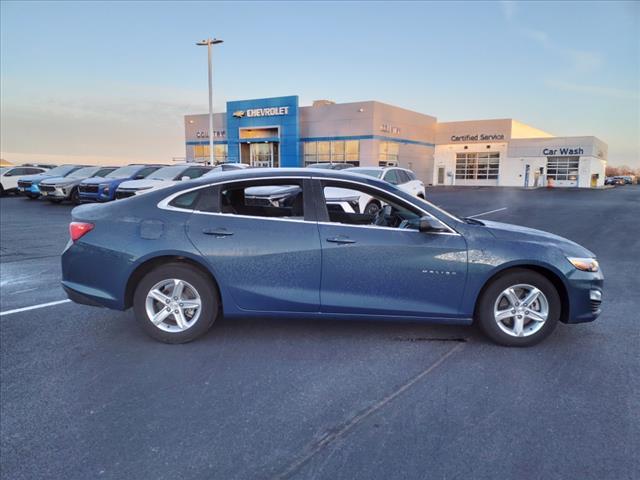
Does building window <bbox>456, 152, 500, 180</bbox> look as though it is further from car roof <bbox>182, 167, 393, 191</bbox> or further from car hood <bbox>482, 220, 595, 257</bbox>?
car roof <bbox>182, 167, 393, 191</bbox>

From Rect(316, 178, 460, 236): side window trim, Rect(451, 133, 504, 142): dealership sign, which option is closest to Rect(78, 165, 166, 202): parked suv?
Rect(316, 178, 460, 236): side window trim

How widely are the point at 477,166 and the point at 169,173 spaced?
1621 inches

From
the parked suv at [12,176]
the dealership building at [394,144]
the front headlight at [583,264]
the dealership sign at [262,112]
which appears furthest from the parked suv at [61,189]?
the dealership sign at [262,112]

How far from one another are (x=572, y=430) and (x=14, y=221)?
1613 centimetres

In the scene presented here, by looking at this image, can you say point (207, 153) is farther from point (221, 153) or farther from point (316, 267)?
point (316, 267)

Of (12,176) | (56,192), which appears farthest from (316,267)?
(12,176)

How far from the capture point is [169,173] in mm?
17141

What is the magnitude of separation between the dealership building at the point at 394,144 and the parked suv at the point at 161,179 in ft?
85.0

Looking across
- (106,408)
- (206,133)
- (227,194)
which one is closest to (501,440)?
(106,408)

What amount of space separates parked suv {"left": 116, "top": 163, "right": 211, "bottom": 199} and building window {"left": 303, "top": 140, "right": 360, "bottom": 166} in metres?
26.5

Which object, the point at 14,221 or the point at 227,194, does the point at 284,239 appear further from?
the point at 14,221

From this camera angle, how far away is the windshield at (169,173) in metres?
16.8

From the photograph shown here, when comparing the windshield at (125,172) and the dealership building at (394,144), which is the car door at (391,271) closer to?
the windshield at (125,172)

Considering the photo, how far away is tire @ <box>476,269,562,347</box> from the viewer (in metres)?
4.29
